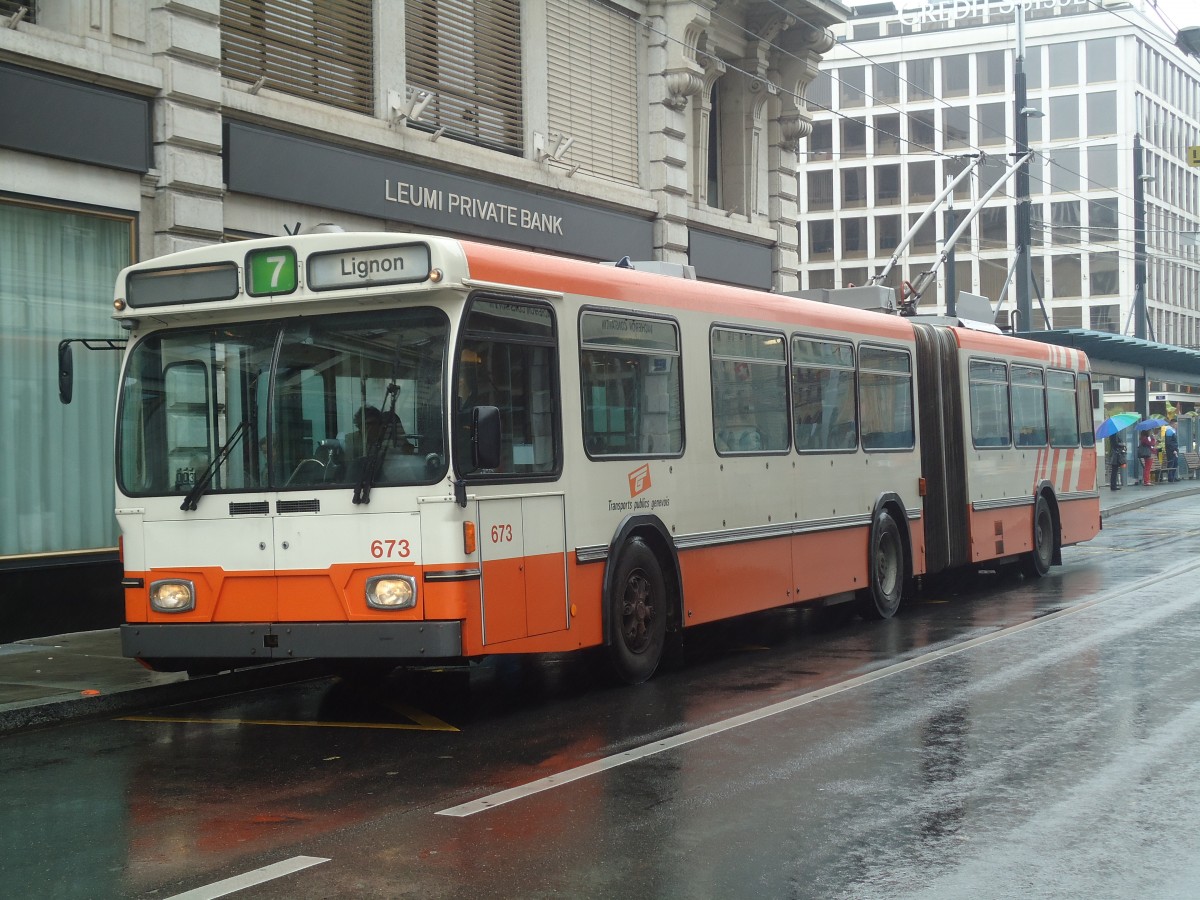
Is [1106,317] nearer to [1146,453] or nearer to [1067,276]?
[1067,276]

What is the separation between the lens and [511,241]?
1972cm

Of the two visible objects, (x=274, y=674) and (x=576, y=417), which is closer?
(x=576, y=417)

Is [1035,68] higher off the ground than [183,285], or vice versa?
[1035,68]

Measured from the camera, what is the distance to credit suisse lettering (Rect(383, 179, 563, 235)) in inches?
699

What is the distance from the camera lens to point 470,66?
63.8 ft

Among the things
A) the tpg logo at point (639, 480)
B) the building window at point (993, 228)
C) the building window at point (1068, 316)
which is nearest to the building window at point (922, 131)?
the building window at point (993, 228)

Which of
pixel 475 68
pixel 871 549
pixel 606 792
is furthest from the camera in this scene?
pixel 475 68

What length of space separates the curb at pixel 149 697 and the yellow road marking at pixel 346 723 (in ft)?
0.56

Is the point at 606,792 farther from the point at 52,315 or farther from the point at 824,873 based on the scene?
the point at 52,315

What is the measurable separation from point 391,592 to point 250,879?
325 cm

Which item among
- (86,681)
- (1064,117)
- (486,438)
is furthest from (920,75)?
(486,438)

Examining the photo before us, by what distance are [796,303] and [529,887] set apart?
8.63m

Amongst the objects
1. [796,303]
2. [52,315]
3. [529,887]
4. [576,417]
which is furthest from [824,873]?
[52,315]

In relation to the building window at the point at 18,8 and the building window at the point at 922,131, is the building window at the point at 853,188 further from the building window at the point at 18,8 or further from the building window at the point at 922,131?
the building window at the point at 18,8
